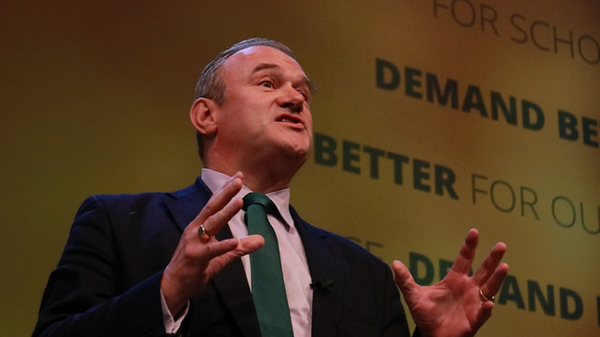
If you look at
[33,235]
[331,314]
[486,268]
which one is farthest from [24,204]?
[486,268]

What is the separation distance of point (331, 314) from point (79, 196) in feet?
3.50

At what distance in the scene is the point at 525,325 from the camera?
11.6ft

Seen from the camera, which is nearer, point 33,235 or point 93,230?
point 93,230

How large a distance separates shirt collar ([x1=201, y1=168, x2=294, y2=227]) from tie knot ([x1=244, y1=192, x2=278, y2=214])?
0.06m

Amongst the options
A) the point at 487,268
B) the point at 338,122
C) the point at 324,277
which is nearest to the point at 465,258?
the point at 487,268

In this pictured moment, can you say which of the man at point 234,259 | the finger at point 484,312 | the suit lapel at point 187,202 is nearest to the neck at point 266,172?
the man at point 234,259

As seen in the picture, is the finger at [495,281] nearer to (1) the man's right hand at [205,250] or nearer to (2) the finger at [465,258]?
(2) the finger at [465,258]

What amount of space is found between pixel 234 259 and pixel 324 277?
0.28 metres

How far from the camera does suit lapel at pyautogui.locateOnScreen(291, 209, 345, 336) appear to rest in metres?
2.19

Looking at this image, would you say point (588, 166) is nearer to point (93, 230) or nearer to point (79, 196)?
point (79, 196)

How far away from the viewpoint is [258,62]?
8.90 feet

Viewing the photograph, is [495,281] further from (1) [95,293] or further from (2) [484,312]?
(1) [95,293]

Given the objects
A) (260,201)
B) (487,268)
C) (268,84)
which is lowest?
(487,268)

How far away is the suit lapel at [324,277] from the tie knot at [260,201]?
4.2 inches
